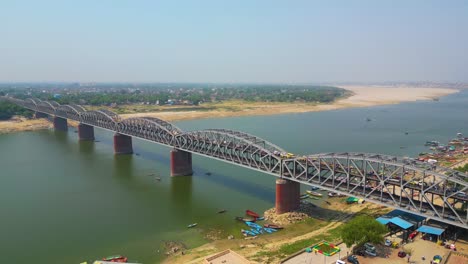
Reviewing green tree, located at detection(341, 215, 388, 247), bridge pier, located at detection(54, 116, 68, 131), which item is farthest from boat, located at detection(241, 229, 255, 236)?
bridge pier, located at detection(54, 116, 68, 131)

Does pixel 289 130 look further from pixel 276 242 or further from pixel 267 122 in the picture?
pixel 276 242

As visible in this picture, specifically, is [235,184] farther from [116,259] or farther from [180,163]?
[116,259]

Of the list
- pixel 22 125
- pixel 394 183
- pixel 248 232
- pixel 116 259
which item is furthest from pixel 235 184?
pixel 22 125

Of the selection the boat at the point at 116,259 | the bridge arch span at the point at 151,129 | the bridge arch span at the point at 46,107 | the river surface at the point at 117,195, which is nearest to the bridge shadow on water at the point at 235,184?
the river surface at the point at 117,195

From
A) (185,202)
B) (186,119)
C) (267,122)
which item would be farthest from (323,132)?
(185,202)

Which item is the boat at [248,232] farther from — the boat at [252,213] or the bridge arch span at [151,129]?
the bridge arch span at [151,129]

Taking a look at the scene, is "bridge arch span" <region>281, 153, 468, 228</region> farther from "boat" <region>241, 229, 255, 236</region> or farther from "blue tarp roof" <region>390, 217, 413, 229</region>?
"boat" <region>241, 229, 255, 236</region>
